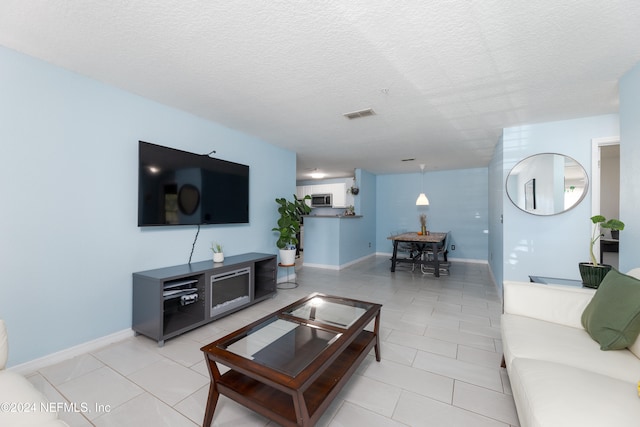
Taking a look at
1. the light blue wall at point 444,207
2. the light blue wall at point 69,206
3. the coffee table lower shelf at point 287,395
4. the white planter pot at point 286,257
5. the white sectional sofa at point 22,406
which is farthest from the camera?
the light blue wall at point 444,207

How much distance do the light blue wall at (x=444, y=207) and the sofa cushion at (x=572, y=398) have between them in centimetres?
571

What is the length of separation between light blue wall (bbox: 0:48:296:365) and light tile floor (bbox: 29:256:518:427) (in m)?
0.34

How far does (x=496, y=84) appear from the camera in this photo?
2279mm

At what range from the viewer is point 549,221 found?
10.5 ft

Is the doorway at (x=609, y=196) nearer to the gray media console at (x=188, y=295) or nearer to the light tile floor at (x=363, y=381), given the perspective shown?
the light tile floor at (x=363, y=381)

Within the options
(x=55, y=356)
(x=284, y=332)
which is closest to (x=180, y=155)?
(x=55, y=356)

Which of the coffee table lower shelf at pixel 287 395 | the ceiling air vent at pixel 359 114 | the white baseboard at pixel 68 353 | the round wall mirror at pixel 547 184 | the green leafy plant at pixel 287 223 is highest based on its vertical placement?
the ceiling air vent at pixel 359 114

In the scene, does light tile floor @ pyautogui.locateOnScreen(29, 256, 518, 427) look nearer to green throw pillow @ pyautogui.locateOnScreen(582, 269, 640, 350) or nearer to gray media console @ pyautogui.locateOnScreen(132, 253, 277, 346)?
gray media console @ pyautogui.locateOnScreen(132, 253, 277, 346)

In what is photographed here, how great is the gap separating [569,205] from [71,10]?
4.72 metres

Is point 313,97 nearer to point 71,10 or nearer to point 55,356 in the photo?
point 71,10

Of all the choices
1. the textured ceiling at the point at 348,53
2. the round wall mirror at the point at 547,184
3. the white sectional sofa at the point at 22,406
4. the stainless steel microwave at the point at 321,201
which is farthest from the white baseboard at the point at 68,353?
the stainless steel microwave at the point at 321,201

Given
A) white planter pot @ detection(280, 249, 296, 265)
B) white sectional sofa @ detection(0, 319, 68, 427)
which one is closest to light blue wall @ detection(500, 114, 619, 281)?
white planter pot @ detection(280, 249, 296, 265)

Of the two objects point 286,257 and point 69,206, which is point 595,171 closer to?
point 286,257

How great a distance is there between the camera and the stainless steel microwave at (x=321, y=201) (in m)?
A: 7.37
